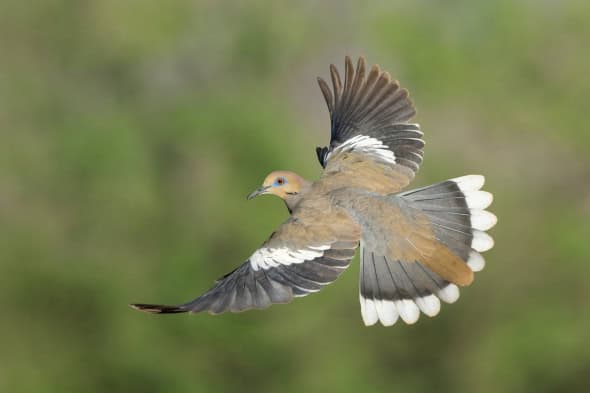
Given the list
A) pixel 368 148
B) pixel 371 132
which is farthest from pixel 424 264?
pixel 371 132

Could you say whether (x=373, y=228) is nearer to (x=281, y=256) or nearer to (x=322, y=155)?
(x=281, y=256)

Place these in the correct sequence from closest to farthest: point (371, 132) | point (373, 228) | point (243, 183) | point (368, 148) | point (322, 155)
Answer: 1. point (373, 228)
2. point (368, 148)
3. point (371, 132)
4. point (322, 155)
5. point (243, 183)

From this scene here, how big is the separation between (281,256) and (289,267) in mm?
89

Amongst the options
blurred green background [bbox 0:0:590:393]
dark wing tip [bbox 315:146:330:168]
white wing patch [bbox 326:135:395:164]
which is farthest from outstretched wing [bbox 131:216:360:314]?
blurred green background [bbox 0:0:590:393]

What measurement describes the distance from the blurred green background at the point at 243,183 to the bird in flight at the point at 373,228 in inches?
362

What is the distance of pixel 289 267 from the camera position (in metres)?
3.96

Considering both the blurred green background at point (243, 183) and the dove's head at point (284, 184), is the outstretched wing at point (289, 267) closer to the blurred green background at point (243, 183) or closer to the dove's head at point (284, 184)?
the dove's head at point (284, 184)

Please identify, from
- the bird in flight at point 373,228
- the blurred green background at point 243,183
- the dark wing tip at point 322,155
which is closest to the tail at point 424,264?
the bird in flight at point 373,228

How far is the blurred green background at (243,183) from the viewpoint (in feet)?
49.7

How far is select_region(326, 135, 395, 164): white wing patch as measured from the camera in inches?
192

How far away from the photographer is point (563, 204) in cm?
1605

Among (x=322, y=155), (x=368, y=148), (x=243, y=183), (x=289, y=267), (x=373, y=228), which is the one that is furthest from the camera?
(x=243, y=183)

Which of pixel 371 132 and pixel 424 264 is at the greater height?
pixel 371 132

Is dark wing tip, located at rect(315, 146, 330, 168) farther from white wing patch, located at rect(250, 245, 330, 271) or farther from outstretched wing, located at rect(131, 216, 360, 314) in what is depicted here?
white wing patch, located at rect(250, 245, 330, 271)
